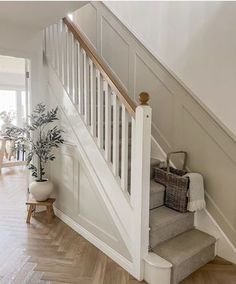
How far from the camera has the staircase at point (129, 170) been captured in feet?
6.89

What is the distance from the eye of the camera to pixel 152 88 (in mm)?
3197

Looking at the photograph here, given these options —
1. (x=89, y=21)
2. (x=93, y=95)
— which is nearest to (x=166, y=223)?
(x=93, y=95)

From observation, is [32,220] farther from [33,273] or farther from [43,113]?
[43,113]

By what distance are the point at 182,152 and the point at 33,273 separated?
1.86 m

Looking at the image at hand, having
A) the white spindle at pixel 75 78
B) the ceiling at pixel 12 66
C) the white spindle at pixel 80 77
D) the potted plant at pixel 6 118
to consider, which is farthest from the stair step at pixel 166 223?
the potted plant at pixel 6 118

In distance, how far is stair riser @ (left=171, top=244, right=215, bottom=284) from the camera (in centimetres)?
212

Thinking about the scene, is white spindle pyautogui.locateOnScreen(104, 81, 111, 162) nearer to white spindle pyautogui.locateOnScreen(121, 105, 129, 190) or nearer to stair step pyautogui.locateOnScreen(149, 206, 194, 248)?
white spindle pyautogui.locateOnScreen(121, 105, 129, 190)

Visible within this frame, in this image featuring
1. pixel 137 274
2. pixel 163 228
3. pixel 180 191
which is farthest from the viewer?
pixel 180 191

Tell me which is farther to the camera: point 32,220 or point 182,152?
point 32,220

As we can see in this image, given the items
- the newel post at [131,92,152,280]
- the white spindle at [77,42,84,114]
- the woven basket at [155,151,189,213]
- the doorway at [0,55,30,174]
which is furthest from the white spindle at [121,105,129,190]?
the doorway at [0,55,30,174]

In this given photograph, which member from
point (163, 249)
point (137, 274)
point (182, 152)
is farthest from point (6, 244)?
point (182, 152)

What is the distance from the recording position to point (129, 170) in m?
2.60

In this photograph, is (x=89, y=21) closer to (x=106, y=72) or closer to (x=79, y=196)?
(x=106, y=72)

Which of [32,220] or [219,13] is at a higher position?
[219,13]
